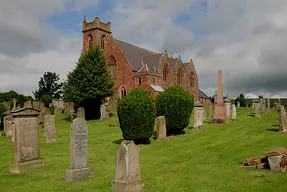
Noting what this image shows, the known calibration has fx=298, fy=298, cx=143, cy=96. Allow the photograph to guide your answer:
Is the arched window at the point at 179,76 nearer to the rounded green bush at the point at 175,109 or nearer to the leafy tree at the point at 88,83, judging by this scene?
the leafy tree at the point at 88,83

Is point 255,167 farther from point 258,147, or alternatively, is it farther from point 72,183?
point 72,183

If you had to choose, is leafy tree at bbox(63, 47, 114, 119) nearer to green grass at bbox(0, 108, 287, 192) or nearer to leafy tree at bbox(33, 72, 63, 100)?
green grass at bbox(0, 108, 287, 192)

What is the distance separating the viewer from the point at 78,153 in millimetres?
11297

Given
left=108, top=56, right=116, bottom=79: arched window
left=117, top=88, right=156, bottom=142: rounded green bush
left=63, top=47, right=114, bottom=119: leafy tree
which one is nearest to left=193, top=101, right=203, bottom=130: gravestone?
left=117, top=88, right=156, bottom=142: rounded green bush

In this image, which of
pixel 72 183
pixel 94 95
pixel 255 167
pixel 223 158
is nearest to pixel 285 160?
pixel 255 167

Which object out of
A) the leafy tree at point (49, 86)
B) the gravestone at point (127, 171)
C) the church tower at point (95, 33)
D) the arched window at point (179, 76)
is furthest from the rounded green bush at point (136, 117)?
the leafy tree at point (49, 86)

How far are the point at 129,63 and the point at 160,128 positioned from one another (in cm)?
3484

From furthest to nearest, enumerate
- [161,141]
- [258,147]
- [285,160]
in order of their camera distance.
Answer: [161,141] → [258,147] → [285,160]

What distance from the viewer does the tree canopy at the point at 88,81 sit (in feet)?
128

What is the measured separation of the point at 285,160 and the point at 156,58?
46.7 metres

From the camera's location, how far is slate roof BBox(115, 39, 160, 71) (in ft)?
176

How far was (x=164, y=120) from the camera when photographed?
18906mm

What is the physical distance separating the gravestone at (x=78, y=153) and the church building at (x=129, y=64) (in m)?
37.1

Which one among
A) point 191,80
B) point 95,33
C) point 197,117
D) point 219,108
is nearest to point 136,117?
point 197,117
